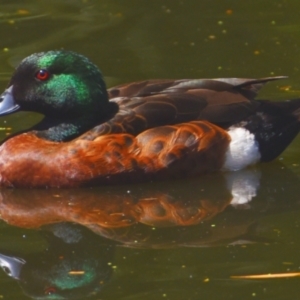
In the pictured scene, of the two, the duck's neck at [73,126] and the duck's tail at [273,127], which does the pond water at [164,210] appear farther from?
the duck's neck at [73,126]

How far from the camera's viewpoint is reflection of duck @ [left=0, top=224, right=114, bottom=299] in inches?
249

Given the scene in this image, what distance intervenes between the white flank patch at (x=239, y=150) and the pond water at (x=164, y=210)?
3.5 inches

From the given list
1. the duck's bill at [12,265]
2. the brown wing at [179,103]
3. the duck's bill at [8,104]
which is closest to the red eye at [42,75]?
the duck's bill at [8,104]

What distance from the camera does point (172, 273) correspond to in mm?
6406

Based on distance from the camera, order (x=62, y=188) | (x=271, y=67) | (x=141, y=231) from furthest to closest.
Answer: (x=271, y=67) → (x=62, y=188) → (x=141, y=231)

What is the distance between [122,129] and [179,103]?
22.3 inches

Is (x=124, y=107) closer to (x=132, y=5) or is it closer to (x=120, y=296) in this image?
(x=120, y=296)

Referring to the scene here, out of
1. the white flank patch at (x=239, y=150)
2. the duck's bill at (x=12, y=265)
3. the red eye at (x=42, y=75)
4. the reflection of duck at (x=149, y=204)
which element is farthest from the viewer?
the white flank patch at (x=239, y=150)

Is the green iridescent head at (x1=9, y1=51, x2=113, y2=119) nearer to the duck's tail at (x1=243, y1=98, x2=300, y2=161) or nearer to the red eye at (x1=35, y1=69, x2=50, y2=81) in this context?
the red eye at (x1=35, y1=69, x2=50, y2=81)

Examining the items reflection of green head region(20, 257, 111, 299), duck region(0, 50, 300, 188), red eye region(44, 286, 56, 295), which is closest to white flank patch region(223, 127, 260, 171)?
duck region(0, 50, 300, 188)

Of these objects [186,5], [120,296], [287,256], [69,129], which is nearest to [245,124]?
[69,129]

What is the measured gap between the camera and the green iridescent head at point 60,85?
820 cm

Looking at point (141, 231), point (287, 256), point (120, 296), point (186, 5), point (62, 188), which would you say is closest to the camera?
point (120, 296)

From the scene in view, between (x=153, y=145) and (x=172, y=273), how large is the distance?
1.87m
